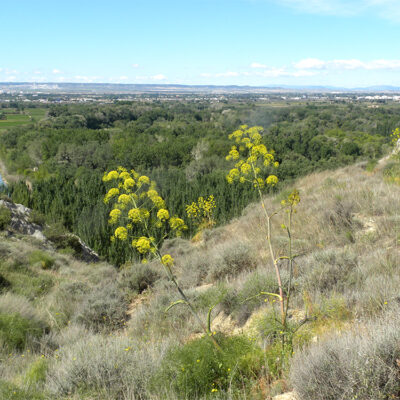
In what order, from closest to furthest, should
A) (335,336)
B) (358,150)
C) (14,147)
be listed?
(335,336), (358,150), (14,147)

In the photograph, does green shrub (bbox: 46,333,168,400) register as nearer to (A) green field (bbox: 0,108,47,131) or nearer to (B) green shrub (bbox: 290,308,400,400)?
(B) green shrub (bbox: 290,308,400,400)

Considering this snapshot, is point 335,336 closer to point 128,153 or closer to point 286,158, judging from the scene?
point 286,158

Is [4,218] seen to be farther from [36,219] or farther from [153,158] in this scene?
[153,158]

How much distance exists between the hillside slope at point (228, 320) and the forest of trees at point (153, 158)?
38.1 feet

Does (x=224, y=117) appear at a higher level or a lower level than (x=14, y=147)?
higher

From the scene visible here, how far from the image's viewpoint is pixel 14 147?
63.0 m

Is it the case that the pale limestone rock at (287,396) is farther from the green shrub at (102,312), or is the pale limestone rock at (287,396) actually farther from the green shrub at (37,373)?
the green shrub at (102,312)

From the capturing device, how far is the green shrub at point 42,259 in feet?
31.7

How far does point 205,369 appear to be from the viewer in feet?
8.95

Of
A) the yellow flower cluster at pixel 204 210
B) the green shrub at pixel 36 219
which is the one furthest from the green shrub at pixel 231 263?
the green shrub at pixel 36 219

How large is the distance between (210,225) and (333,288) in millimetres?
11676

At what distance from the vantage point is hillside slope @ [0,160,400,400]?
258 cm

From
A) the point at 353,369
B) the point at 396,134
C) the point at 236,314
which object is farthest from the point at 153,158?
the point at 353,369

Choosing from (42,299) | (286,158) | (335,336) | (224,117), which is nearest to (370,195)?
(335,336)
